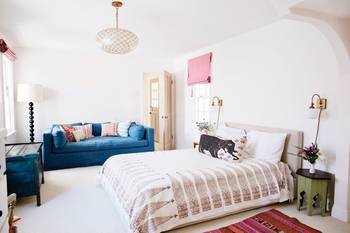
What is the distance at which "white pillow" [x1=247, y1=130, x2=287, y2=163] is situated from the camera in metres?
3.20

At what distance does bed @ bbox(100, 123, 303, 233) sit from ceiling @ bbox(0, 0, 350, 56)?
1646mm

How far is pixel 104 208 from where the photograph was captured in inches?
116

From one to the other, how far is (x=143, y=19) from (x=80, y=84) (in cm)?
302

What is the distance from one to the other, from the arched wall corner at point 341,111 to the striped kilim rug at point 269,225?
530mm

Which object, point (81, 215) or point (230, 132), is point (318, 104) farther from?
point (81, 215)

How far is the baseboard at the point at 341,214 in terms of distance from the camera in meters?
2.65

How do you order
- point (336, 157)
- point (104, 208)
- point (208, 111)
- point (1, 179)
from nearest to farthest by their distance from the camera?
point (1, 179) < point (336, 157) < point (104, 208) < point (208, 111)

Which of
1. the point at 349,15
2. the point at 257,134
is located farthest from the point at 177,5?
the point at 257,134

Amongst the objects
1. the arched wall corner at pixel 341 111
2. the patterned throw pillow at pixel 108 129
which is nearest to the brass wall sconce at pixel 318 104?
the arched wall corner at pixel 341 111

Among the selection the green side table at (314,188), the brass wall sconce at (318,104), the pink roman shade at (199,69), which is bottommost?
the green side table at (314,188)

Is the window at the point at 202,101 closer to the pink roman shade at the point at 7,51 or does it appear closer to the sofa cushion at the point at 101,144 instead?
the sofa cushion at the point at 101,144

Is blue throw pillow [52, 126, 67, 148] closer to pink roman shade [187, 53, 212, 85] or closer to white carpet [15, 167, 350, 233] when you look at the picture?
white carpet [15, 167, 350, 233]

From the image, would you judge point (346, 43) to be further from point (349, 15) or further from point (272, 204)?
point (272, 204)

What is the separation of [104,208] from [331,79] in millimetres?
3035
